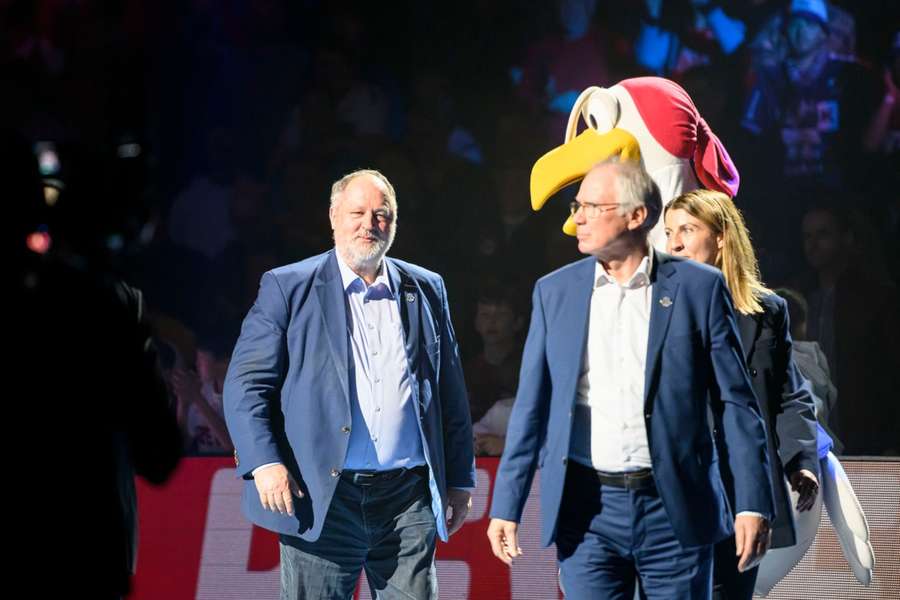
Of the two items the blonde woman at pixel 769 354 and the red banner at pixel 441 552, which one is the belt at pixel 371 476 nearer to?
the blonde woman at pixel 769 354

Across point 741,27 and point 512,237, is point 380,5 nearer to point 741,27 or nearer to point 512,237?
point 512,237

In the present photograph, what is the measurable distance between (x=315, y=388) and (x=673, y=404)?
3.82 ft

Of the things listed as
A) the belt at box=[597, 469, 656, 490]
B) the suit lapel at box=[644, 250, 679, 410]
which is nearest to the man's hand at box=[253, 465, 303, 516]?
the belt at box=[597, 469, 656, 490]

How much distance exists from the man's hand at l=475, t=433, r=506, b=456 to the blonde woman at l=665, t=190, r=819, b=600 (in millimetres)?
2287

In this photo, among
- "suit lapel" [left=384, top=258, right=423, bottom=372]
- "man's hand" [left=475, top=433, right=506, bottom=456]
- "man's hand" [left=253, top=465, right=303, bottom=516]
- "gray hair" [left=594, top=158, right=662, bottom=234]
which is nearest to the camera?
"gray hair" [left=594, top=158, right=662, bottom=234]

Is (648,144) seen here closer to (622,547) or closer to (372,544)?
(372,544)

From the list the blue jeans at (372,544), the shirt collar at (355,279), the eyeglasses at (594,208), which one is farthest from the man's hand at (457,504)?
the eyeglasses at (594,208)

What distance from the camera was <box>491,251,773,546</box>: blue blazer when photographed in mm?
3195

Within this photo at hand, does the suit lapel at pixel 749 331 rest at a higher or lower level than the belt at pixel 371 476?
higher

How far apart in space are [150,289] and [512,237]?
1.93 metres

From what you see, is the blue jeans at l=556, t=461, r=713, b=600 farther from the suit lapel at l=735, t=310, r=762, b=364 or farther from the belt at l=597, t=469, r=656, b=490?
the suit lapel at l=735, t=310, r=762, b=364

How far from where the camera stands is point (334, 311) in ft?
13.0

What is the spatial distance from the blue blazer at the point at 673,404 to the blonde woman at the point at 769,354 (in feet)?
1.66

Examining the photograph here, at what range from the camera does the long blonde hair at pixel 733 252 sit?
3.90 m
